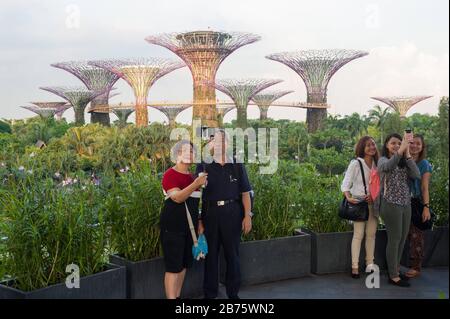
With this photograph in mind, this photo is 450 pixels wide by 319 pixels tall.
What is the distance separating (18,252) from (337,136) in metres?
35.0

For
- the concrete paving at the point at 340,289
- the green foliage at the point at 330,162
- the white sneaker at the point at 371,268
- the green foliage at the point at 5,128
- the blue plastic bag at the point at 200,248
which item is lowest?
the green foliage at the point at 330,162

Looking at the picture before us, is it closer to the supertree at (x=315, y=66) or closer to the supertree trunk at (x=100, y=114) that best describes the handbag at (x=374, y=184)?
the supertree at (x=315, y=66)

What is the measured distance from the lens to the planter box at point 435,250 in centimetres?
400

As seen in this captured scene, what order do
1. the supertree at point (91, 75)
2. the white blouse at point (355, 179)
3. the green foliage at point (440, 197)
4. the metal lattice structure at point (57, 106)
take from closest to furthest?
the white blouse at point (355, 179) → the green foliage at point (440, 197) → the supertree at point (91, 75) → the metal lattice structure at point (57, 106)

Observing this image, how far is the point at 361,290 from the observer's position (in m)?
3.40

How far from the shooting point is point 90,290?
2.72m

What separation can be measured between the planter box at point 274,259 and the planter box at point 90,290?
0.84m

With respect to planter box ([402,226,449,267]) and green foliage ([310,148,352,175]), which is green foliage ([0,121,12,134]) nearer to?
green foliage ([310,148,352,175])

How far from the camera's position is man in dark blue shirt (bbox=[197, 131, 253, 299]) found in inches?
117

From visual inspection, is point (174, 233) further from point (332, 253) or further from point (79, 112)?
point (79, 112)

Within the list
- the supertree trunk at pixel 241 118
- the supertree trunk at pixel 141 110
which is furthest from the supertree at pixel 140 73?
the supertree trunk at pixel 241 118

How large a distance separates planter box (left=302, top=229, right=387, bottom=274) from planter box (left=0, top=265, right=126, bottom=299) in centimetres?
146

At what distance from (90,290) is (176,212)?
0.59m
